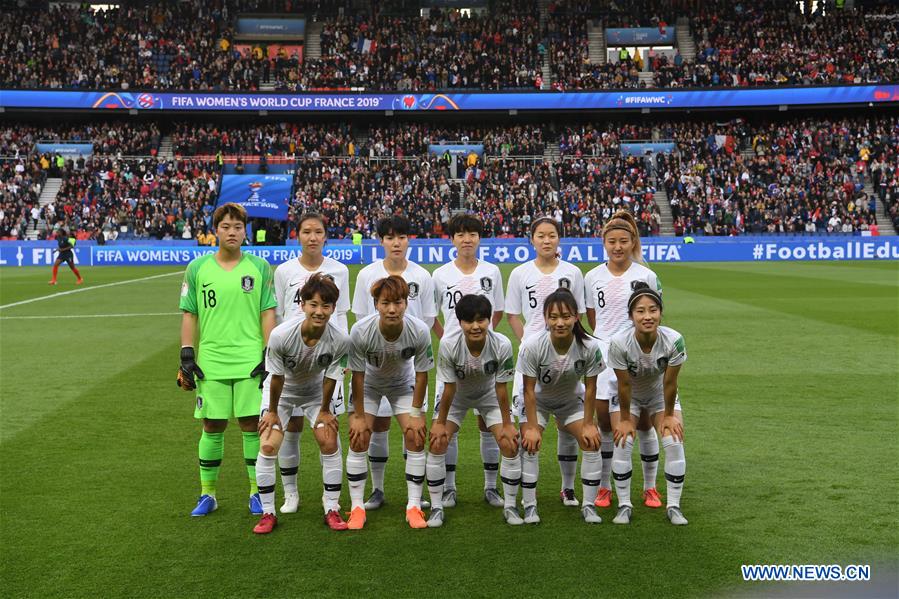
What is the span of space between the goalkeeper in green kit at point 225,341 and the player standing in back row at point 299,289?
204 millimetres

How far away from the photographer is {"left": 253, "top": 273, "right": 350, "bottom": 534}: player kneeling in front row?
207 inches

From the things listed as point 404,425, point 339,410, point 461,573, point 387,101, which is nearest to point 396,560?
point 461,573

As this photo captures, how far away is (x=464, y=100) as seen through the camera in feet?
152

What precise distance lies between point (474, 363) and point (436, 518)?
107cm

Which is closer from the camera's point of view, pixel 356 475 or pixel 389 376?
pixel 356 475

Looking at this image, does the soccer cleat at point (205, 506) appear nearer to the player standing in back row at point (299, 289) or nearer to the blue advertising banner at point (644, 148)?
the player standing in back row at point (299, 289)

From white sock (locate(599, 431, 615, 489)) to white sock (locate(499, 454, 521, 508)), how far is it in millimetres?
684

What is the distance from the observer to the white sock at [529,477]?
552 cm

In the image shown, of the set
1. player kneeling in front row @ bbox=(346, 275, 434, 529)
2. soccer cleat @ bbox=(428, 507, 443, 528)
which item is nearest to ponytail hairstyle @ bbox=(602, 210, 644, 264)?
player kneeling in front row @ bbox=(346, 275, 434, 529)

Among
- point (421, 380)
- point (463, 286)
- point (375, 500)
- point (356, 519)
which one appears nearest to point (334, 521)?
point (356, 519)

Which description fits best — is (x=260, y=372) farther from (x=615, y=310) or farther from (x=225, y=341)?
(x=615, y=310)

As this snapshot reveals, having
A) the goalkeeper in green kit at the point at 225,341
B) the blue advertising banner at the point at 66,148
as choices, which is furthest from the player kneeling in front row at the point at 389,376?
the blue advertising banner at the point at 66,148

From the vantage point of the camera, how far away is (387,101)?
151ft

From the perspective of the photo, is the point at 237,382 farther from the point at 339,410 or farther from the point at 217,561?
the point at 217,561
